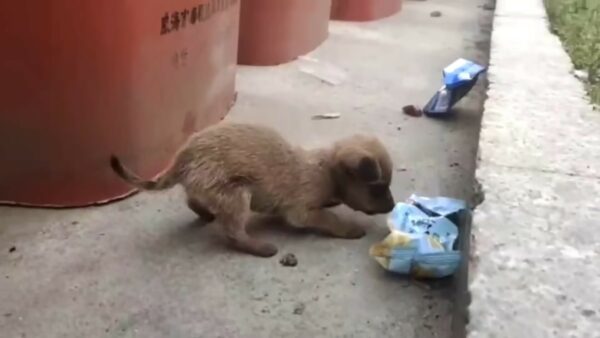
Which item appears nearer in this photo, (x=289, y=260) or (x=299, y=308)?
(x=299, y=308)

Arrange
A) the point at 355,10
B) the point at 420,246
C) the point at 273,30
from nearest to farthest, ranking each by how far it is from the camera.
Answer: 1. the point at 420,246
2. the point at 273,30
3. the point at 355,10

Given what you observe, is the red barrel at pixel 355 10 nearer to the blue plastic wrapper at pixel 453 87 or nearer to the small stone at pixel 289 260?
the blue plastic wrapper at pixel 453 87

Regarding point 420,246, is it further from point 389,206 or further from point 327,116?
point 327,116

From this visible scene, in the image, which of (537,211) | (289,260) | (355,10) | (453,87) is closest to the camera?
(537,211)

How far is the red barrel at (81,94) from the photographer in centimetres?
269

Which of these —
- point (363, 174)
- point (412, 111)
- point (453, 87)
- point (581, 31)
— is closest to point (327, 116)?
point (412, 111)

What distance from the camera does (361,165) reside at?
2.80 m

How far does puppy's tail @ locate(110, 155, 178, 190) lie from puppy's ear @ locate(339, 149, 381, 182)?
0.52 metres

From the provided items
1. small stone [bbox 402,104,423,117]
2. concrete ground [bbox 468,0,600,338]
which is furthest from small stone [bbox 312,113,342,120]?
concrete ground [bbox 468,0,600,338]

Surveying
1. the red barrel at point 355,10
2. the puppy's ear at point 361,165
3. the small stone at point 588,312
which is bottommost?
the red barrel at point 355,10

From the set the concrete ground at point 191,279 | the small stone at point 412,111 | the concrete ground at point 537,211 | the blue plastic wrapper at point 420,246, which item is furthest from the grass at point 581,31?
the blue plastic wrapper at point 420,246

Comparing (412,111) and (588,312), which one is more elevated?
(588,312)

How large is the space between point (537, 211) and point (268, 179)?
0.85 metres

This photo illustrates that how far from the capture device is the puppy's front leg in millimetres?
2820
